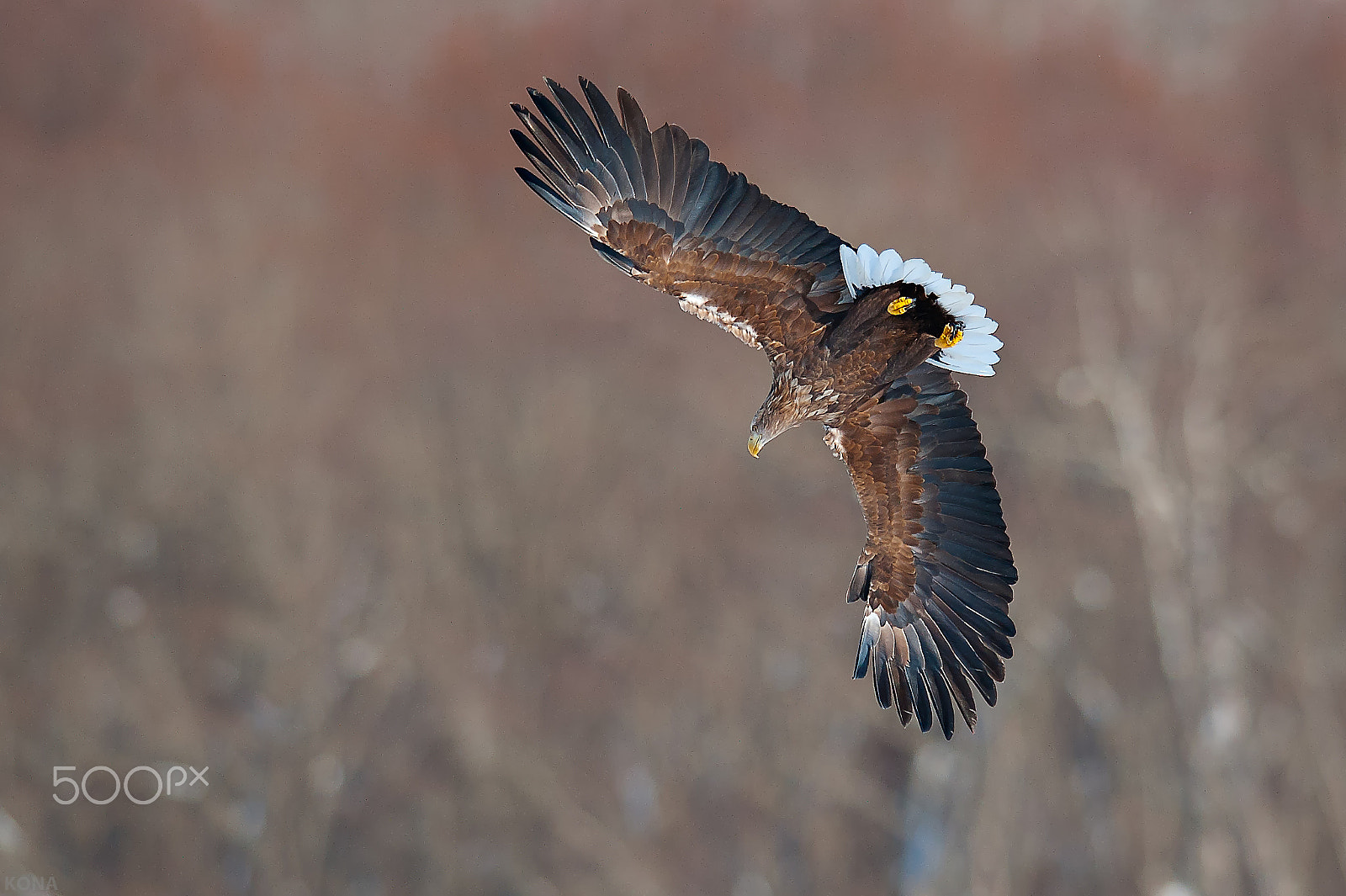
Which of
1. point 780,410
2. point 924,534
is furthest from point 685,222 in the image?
point 924,534

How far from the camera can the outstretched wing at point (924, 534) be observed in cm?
592

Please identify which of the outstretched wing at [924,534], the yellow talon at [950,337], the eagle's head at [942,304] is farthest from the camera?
the outstretched wing at [924,534]

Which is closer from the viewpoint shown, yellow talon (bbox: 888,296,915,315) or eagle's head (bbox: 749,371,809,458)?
yellow talon (bbox: 888,296,915,315)

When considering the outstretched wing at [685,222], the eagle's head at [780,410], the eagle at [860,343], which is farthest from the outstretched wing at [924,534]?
the outstretched wing at [685,222]

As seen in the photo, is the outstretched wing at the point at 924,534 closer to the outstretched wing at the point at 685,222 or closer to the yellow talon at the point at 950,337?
the yellow talon at the point at 950,337

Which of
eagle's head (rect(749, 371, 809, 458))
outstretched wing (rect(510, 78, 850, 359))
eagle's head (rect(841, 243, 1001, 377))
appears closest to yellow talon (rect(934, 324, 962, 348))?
eagle's head (rect(841, 243, 1001, 377))

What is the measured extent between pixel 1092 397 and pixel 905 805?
5.49m

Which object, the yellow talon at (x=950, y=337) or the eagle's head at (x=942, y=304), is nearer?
the eagle's head at (x=942, y=304)

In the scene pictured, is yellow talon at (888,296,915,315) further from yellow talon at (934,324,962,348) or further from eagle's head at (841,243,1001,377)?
yellow talon at (934,324,962,348)

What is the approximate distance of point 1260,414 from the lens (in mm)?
18750

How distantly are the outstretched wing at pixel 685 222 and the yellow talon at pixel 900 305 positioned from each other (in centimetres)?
23

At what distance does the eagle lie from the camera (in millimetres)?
5449

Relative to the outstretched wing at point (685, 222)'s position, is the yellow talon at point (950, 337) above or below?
above

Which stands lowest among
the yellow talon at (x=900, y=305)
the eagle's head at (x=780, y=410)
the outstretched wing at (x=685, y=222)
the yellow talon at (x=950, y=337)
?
the eagle's head at (x=780, y=410)
